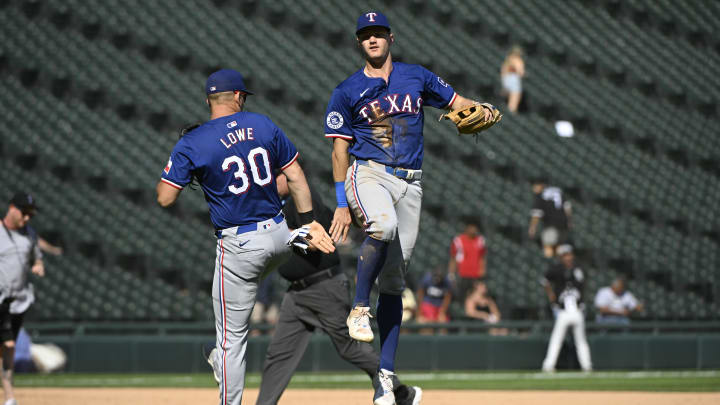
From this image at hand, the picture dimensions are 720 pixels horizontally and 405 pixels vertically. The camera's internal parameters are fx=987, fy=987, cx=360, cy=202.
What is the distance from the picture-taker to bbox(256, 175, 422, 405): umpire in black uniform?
240 inches

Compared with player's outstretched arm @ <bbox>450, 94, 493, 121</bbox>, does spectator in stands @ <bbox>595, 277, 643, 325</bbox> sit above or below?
below

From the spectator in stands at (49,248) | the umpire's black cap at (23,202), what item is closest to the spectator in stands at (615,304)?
the spectator in stands at (49,248)

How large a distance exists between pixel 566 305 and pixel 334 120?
7272 mm

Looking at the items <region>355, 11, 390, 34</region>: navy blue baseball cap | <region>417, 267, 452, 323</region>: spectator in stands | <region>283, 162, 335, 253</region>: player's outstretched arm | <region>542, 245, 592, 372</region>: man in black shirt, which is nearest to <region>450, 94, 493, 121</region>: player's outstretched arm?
<region>355, 11, 390, 34</region>: navy blue baseball cap

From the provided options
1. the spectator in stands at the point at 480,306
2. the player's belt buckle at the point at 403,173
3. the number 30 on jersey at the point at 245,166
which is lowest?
the spectator in stands at the point at 480,306

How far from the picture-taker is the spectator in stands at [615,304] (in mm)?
13555

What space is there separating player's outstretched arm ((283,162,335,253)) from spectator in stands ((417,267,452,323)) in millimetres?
8553

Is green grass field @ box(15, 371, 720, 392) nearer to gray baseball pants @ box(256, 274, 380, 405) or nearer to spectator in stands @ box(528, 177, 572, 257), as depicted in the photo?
spectator in stands @ box(528, 177, 572, 257)

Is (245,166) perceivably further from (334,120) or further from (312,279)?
(312,279)

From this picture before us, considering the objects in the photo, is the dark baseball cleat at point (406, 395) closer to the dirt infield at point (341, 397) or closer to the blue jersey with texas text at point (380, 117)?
the blue jersey with texas text at point (380, 117)

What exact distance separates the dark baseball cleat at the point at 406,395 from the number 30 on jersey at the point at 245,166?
143 centimetres

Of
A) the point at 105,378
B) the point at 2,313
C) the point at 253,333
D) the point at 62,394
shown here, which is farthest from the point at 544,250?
the point at 2,313

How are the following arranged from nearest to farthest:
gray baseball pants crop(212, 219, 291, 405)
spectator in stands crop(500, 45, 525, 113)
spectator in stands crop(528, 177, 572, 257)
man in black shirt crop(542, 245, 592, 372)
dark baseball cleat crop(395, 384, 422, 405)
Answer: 1. gray baseball pants crop(212, 219, 291, 405)
2. dark baseball cleat crop(395, 384, 422, 405)
3. man in black shirt crop(542, 245, 592, 372)
4. spectator in stands crop(528, 177, 572, 257)
5. spectator in stands crop(500, 45, 525, 113)

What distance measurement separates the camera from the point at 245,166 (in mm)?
5016
